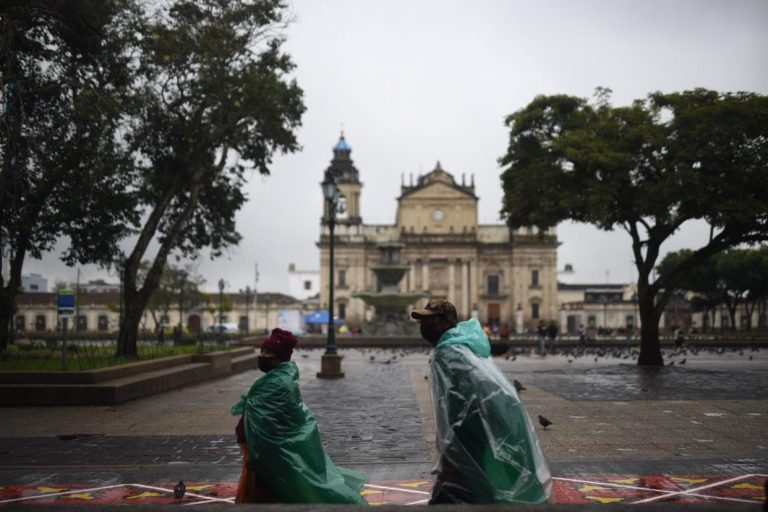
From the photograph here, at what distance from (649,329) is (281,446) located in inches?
719

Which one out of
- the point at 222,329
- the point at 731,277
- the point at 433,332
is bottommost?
the point at 222,329

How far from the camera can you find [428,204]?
79938 millimetres

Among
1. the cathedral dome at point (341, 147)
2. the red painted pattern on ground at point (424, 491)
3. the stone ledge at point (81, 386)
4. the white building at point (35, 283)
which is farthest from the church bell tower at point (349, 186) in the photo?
the red painted pattern on ground at point (424, 491)

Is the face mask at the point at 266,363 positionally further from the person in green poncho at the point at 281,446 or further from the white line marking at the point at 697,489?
the white line marking at the point at 697,489

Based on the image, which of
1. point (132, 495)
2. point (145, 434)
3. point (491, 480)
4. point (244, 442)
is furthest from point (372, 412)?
point (491, 480)

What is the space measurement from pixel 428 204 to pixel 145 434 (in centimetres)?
7178

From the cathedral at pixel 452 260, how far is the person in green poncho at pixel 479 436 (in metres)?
72.4

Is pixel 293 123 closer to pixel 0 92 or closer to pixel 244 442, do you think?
pixel 0 92

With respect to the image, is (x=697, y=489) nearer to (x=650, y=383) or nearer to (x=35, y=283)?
(x=650, y=383)

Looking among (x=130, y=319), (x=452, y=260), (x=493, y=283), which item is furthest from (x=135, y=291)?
(x=493, y=283)

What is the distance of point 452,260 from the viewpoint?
258 feet

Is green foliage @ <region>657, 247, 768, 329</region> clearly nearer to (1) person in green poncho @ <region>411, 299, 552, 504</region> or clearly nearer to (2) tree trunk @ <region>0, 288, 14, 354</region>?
(2) tree trunk @ <region>0, 288, 14, 354</region>

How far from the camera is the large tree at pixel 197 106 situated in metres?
17.4

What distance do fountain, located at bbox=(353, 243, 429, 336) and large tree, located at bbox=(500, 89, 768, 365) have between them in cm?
2217
